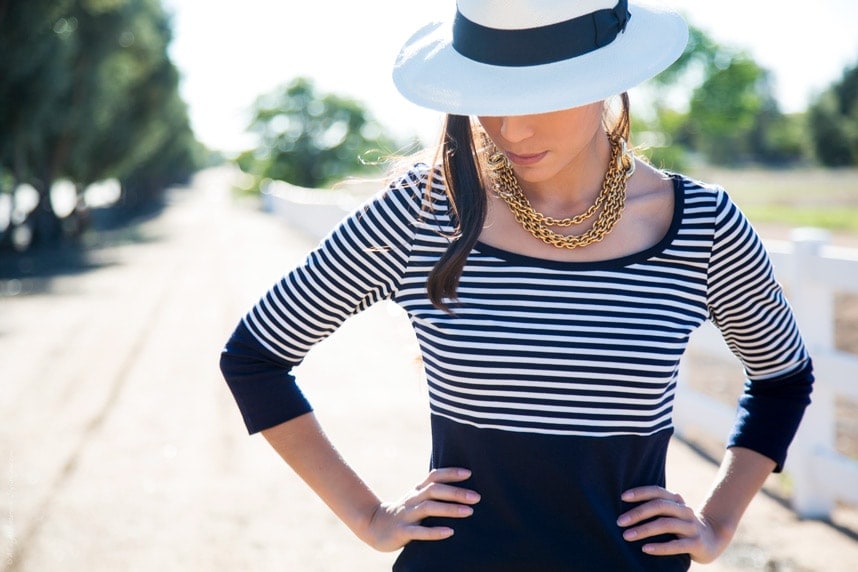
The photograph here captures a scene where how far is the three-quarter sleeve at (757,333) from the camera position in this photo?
1.64 meters

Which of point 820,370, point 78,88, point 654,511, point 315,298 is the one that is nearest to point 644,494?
point 654,511

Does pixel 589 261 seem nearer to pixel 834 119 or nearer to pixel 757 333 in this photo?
pixel 757 333

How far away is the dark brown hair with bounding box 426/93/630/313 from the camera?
1542mm

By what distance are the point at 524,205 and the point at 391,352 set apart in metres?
7.36

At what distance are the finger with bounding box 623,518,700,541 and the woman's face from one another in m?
0.60

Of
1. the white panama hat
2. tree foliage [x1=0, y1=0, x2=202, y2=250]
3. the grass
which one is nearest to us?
the white panama hat

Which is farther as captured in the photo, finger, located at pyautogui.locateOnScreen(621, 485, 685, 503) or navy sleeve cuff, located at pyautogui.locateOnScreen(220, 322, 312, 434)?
navy sleeve cuff, located at pyautogui.locateOnScreen(220, 322, 312, 434)

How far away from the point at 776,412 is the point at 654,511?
42 cm

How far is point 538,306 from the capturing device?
155cm

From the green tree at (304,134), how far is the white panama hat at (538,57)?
8735 centimetres

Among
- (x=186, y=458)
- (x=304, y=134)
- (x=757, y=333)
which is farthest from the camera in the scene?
(x=304, y=134)

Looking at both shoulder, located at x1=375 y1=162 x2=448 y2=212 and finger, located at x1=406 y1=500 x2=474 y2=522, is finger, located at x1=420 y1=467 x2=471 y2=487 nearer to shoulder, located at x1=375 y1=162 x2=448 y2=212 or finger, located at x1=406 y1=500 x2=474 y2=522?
finger, located at x1=406 y1=500 x2=474 y2=522

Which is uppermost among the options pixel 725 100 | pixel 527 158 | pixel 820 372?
pixel 527 158

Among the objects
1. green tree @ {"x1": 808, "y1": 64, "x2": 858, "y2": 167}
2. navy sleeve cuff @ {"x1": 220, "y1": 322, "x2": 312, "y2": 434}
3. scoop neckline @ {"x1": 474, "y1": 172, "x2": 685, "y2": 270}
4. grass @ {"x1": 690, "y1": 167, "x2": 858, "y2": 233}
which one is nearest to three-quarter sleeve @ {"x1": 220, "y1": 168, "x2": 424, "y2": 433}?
navy sleeve cuff @ {"x1": 220, "y1": 322, "x2": 312, "y2": 434}
